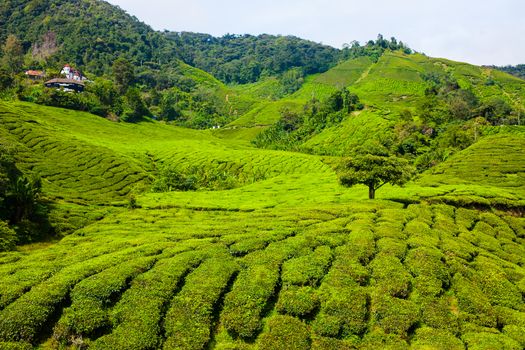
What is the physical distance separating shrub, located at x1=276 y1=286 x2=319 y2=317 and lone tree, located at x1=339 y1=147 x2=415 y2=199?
29453 mm

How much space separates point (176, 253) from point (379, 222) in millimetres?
20735

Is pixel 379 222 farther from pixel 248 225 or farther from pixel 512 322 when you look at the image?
pixel 512 322

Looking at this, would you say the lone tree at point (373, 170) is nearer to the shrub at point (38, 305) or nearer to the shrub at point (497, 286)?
the shrub at point (497, 286)

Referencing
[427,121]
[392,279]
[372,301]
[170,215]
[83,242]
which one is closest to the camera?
[372,301]

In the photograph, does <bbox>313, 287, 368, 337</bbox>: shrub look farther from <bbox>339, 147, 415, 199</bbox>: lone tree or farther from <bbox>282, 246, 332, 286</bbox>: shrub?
<bbox>339, 147, 415, 199</bbox>: lone tree

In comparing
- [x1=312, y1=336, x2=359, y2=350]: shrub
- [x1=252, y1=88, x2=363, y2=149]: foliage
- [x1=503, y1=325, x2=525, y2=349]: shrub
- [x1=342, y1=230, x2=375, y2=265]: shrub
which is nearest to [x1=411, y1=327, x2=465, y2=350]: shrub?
[x1=312, y1=336, x2=359, y2=350]: shrub

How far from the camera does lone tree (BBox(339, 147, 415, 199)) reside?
5247 centimetres

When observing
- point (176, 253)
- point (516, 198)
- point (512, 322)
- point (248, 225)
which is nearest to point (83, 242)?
point (176, 253)

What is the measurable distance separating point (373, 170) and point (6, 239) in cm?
4271

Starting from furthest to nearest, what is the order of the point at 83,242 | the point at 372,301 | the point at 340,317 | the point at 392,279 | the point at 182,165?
the point at 182,165 → the point at 83,242 → the point at 392,279 → the point at 372,301 → the point at 340,317

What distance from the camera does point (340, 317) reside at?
935 inches

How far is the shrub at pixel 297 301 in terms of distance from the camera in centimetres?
2417

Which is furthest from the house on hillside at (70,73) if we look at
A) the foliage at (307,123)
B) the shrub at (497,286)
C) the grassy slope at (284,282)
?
the shrub at (497,286)

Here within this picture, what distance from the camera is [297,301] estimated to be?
24.8 meters
